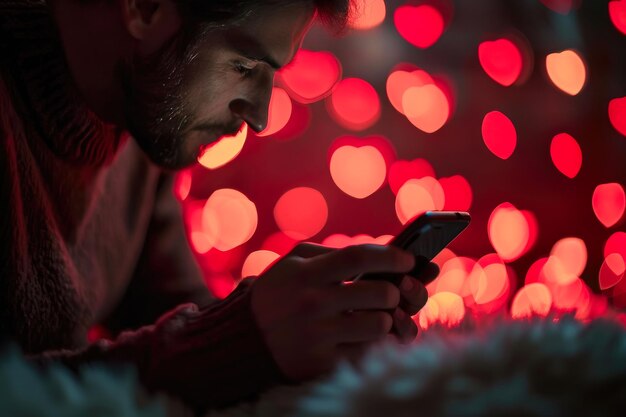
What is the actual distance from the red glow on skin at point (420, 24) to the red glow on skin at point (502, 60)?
7.4 inches

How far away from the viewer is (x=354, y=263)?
1.62 ft

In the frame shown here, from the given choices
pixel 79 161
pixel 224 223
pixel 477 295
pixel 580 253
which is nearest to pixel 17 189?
pixel 79 161

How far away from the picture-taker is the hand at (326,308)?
1.63ft

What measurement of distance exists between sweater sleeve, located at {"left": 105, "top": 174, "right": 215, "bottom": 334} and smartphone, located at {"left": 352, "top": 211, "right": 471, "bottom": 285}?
456 mm

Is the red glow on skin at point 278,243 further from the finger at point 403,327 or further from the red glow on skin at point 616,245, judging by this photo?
the finger at point 403,327

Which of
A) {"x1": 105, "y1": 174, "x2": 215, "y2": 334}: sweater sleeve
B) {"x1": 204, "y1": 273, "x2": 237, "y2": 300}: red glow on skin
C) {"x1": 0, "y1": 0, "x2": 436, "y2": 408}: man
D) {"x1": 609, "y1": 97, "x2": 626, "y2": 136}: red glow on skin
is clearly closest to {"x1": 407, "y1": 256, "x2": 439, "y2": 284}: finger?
{"x1": 0, "y1": 0, "x2": 436, "y2": 408}: man

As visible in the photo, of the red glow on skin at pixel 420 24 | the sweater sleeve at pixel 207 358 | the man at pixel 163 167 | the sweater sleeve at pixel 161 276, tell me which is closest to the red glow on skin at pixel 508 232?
the red glow on skin at pixel 420 24

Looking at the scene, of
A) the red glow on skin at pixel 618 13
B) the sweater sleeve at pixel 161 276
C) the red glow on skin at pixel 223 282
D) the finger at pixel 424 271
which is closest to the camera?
the finger at pixel 424 271

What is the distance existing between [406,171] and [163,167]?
5.89 ft

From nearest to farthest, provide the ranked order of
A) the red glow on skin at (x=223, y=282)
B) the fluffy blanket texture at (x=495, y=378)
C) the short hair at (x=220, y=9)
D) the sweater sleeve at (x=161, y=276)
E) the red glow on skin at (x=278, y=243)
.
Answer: the fluffy blanket texture at (x=495, y=378), the short hair at (x=220, y=9), the sweater sleeve at (x=161, y=276), the red glow on skin at (x=223, y=282), the red glow on skin at (x=278, y=243)

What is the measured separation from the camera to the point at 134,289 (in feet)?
3.37

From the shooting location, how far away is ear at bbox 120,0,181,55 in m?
0.74

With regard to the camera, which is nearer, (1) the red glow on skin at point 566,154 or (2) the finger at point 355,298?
(2) the finger at point 355,298

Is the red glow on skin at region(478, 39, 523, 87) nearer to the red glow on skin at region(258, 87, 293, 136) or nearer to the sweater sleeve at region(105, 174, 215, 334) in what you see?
the red glow on skin at region(258, 87, 293, 136)
